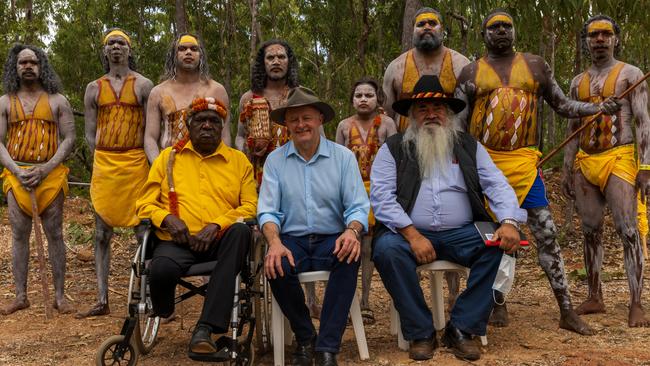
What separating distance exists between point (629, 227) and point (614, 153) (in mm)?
557

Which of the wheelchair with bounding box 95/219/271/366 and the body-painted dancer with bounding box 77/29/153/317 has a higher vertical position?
the body-painted dancer with bounding box 77/29/153/317

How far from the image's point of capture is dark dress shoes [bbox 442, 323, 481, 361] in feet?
13.6

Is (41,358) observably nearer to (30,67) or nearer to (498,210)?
(30,67)

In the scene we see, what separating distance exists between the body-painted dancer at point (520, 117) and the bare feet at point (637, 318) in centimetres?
40

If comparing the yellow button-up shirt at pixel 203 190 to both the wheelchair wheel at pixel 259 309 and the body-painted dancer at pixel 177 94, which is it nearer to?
the wheelchair wheel at pixel 259 309

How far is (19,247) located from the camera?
595 cm

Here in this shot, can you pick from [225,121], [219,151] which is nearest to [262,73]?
[225,121]

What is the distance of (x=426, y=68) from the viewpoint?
207 inches

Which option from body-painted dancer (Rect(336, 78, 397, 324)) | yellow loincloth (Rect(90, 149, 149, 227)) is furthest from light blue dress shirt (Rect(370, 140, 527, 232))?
yellow loincloth (Rect(90, 149, 149, 227))

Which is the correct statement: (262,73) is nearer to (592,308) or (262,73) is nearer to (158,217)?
(158,217)

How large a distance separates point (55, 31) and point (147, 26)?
319 centimetres

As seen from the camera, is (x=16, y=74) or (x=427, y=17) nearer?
(x=427, y=17)

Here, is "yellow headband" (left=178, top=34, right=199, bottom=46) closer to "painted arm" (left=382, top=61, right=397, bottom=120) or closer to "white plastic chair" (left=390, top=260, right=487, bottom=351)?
"painted arm" (left=382, top=61, right=397, bottom=120)

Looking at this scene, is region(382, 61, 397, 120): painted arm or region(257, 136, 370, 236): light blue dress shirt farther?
region(382, 61, 397, 120): painted arm
